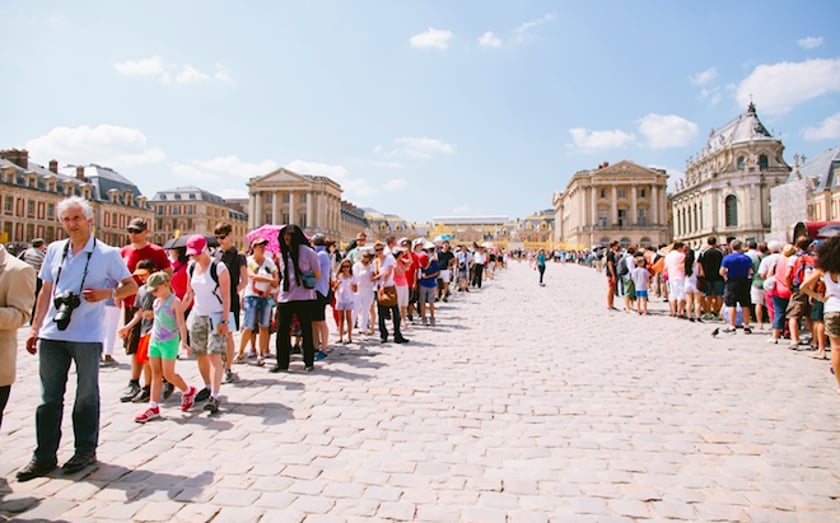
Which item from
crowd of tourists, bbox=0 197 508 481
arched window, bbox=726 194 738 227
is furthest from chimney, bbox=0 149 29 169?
arched window, bbox=726 194 738 227

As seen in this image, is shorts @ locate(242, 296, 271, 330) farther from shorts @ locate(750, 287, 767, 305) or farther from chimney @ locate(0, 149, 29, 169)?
chimney @ locate(0, 149, 29, 169)

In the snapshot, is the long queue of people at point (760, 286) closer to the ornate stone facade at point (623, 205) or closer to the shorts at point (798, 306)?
the shorts at point (798, 306)

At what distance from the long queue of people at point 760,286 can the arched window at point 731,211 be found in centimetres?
6987

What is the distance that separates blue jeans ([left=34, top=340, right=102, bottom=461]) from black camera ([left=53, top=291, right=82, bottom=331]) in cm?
32

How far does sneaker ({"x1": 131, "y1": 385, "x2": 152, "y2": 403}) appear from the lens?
5367 millimetres

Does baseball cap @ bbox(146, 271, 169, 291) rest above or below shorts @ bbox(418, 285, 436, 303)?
above

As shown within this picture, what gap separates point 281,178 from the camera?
9044 centimetres

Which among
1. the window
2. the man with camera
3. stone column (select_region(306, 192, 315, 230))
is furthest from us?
stone column (select_region(306, 192, 315, 230))

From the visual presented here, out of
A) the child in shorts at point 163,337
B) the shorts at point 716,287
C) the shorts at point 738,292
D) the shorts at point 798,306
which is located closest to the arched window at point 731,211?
the shorts at point 716,287

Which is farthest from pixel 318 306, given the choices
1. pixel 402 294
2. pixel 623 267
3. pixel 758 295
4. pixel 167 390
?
pixel 623 267

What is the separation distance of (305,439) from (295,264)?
123 inches

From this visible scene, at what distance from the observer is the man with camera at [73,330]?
142 inches

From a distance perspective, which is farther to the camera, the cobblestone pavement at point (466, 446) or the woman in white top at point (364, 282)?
the woman in white top at point (364, 282)

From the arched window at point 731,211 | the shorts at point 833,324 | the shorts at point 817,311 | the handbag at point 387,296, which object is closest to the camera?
the shorts at point 833,324
